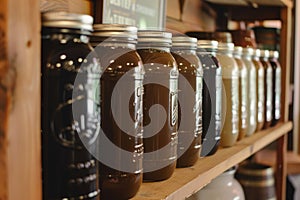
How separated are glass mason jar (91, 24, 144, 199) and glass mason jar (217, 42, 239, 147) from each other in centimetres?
43

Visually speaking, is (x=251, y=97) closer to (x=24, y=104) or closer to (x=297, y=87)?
(x=24, y=104)

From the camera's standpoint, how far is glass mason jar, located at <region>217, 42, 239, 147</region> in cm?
107

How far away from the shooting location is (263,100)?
4.58 feet

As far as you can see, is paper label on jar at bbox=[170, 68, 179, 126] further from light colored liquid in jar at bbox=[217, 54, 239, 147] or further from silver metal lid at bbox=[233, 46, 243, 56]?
silver metal lid at bbox=[233, 46, 243, 56]

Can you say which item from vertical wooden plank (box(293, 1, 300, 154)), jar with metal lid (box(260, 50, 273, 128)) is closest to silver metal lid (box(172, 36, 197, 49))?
jar with metal lid (box(260, 50, 273, 128))

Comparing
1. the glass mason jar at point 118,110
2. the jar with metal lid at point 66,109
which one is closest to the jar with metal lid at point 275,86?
the glass mason jar at point 118,110

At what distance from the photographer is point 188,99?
0.86 m

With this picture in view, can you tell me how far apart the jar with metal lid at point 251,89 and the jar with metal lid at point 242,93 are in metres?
0.04

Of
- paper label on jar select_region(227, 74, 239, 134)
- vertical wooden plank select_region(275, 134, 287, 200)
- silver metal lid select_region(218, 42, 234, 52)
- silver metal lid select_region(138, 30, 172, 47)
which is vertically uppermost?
silver metal lid select_region(218, 42, 234, 52)

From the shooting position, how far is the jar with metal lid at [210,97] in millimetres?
964

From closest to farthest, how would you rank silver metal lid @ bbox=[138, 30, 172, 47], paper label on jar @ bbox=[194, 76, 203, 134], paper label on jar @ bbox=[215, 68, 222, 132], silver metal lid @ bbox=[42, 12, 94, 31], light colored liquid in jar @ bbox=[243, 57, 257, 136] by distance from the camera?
1. silver metal lid @ bbox=[42, 12, 94, 31]
2. silver metal lid @ bbox=[138, 30, 172, 47]
3. paper label on jar @ bbox=[194, 76, 203, 134]
4. paper label on jar @ bbox=[215, 68, 222, 132]
5. light colored liquid in jar @ bbox=[243, 57, 257, 136]

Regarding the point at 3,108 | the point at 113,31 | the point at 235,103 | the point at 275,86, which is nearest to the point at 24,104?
the point at 3,108

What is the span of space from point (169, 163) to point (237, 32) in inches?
29.7

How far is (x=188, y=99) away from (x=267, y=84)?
0.63 meters
